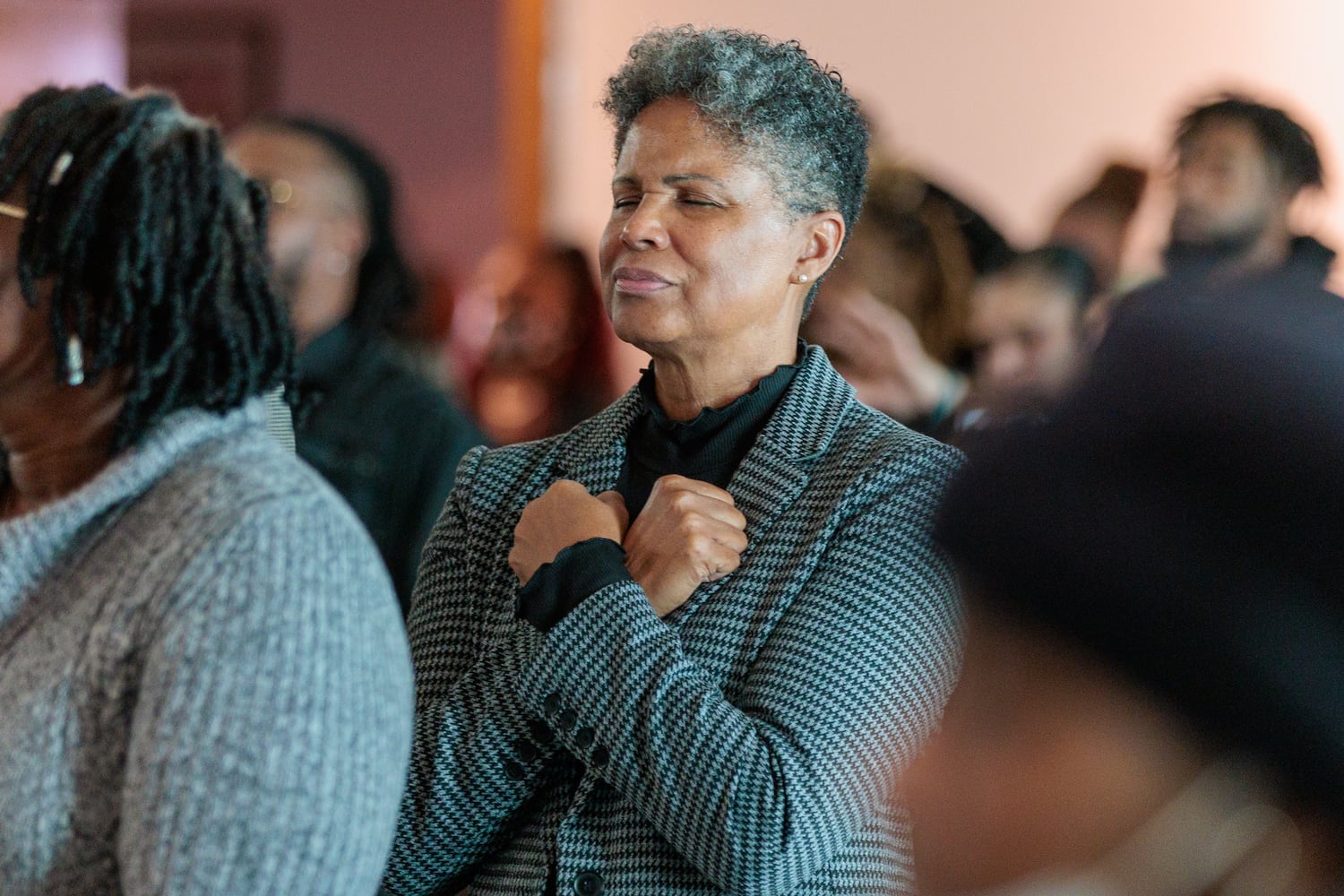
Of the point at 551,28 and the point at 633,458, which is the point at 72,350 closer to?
the point at 633,458

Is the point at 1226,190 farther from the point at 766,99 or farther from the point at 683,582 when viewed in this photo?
the point at 683,582

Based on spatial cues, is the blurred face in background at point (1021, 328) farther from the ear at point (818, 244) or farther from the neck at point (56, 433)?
the neck at point (56, 433)

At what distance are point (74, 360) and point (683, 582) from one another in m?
0.62

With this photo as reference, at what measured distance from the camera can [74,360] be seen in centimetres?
127

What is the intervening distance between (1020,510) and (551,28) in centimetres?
472

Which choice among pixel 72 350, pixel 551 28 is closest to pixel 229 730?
pixel 72 350

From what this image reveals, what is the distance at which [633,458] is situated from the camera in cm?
178

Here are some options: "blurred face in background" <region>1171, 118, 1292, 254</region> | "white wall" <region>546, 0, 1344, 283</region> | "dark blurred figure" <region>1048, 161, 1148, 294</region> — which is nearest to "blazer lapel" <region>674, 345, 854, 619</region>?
"blurred face in background" <region>1171, 118, 1292, 254</region>

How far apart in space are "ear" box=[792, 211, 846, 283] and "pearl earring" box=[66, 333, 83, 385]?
80 cm

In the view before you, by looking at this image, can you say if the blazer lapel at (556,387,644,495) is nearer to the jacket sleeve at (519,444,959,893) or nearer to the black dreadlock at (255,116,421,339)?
the jacket sleeve at (519,444,959,893)

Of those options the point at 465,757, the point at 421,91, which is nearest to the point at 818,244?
the point at 465,757

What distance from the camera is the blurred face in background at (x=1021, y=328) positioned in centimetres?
320

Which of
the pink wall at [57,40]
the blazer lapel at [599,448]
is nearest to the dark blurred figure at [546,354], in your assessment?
the blazer lapel at [599,448]

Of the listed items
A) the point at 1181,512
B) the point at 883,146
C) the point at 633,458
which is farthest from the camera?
the point at 883,146
